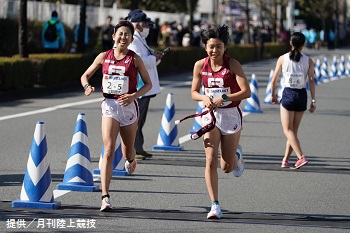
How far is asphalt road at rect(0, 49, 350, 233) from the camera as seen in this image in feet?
30.1

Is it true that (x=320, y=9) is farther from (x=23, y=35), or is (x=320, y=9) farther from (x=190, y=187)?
(x=190, y=187)

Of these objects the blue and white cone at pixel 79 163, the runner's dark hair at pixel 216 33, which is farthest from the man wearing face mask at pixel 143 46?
the runner's dark hair at pixel 216 33

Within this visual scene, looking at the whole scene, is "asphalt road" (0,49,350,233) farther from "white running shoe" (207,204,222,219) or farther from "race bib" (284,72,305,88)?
"race bib" (284,72,305,88)

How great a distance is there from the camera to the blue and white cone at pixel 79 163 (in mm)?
10969

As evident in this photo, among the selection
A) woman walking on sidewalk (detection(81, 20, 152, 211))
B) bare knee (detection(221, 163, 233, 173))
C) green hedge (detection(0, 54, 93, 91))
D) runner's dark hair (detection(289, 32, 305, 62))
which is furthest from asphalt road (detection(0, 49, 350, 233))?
green hedge (detection(0, 54, 93, 91))

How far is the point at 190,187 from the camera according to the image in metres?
11.6

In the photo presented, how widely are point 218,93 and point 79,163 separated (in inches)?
80.0

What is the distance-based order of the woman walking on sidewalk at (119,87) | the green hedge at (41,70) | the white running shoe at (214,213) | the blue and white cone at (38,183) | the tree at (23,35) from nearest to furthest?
the white running shoe at (214,213), the blue and white cone at (38,183), the woman walking on sidewalk at (119,87), the green hedge at (41,70), the tree at (23,35)

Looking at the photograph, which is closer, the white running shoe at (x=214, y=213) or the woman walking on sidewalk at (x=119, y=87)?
the white running shoe at (x=214, y=213)

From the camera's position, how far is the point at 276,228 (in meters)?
→ 9.07

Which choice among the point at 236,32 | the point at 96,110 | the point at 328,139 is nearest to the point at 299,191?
the point at 328,139

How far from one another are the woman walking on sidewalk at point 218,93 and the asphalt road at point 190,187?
1.94 feet

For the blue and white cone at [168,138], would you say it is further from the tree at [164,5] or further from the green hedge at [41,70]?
the tree at [164,5]

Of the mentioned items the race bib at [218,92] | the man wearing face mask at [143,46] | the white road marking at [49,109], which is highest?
the man wearing face mask at [143,46]
